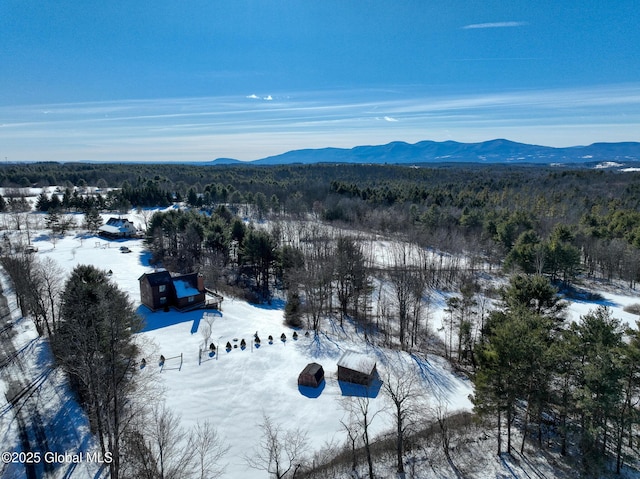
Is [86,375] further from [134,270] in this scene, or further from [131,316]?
[134,270]

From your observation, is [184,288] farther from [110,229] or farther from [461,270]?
[110,229]

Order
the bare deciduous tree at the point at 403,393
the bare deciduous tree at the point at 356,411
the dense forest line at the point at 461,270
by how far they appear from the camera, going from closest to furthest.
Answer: the dense forest line at the point at 461,270 → the bare deciduous tree at the point at 403,393 → the bare deciduous tree at the point at 356,411

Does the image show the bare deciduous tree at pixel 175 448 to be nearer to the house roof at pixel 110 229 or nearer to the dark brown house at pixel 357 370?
the dark brown house at pixel 357 370

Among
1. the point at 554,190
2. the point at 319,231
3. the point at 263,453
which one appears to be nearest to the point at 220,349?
the point at 263,453

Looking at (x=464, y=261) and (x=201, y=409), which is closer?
(x=201, y=409)

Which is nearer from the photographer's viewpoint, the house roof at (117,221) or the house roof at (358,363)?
the house roof at (358,363)

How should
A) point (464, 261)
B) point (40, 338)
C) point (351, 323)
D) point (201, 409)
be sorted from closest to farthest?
1. point (201, 409)
2. point (40, 338)
3. point (351, 323)
4. point (464, 261)

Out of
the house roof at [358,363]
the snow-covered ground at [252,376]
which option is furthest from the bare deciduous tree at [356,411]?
the house roof at [358,363]

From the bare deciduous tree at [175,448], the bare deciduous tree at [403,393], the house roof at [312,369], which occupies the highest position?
the bare deciduous tree at [175,448]

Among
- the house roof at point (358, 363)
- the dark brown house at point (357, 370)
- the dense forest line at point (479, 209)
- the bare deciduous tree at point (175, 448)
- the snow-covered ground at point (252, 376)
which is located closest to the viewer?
the bare deciduous tree at point (175, 448)
